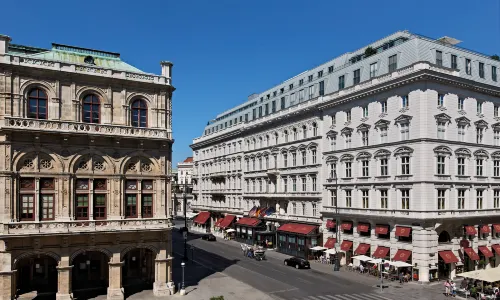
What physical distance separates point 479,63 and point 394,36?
10.3m

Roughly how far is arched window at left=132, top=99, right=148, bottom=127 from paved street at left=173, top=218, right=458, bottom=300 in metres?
18.5

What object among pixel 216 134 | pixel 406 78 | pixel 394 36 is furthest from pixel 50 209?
pixel 216 134

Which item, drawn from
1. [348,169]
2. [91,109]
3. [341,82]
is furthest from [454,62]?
[91,109]

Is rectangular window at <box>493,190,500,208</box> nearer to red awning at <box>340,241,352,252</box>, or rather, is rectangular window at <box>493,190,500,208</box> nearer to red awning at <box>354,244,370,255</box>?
red awning at <box>354,244,370,255</box>

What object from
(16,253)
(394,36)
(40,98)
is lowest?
(16,253)

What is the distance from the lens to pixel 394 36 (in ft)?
183

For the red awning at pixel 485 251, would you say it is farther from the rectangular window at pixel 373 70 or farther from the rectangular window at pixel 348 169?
the rectangular window at pixel 373 70

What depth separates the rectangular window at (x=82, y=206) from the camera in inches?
1425

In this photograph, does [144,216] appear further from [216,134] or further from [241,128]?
[216,134]

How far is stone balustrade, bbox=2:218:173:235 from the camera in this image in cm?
3331

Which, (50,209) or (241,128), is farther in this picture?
(241,128)

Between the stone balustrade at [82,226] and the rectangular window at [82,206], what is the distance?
88 cm

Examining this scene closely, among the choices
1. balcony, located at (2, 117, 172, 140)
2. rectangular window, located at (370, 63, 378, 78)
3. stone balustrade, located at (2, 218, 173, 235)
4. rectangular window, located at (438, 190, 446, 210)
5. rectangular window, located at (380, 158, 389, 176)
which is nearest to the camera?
stone balustrade, located at (2, 218, 173, 235)

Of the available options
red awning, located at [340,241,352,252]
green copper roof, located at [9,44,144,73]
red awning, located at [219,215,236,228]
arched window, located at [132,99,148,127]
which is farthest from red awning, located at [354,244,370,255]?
red awning, located at [219,215,236,228]
